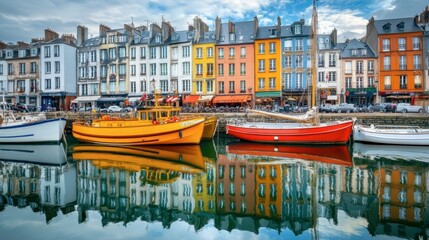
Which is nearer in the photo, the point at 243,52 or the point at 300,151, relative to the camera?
the point at 300,151

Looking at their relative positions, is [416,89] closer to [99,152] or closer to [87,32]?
[99,152]

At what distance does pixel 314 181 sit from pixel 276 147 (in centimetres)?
847

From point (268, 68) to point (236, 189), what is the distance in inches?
1036

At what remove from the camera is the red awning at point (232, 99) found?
34.3 metres

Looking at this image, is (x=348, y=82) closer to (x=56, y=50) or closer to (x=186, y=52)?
(x=186, y=52)

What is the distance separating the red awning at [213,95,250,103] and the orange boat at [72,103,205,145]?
14.1 m

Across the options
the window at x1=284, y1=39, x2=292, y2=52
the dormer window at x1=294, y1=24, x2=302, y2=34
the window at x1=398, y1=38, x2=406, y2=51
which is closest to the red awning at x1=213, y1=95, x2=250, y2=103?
the window at x1=284, y1=39, x2=292, y2=52

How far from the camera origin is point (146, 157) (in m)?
16.8

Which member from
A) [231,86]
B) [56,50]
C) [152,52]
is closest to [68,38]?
[56,50]

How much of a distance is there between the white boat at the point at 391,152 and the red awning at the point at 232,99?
49.8 feet

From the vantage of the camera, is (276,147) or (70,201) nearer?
(70,201)

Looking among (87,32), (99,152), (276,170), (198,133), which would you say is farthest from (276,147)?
(87,32)

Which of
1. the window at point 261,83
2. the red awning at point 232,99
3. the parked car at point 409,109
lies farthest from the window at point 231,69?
the parked car at point 409,109

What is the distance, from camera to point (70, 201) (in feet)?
32.2
